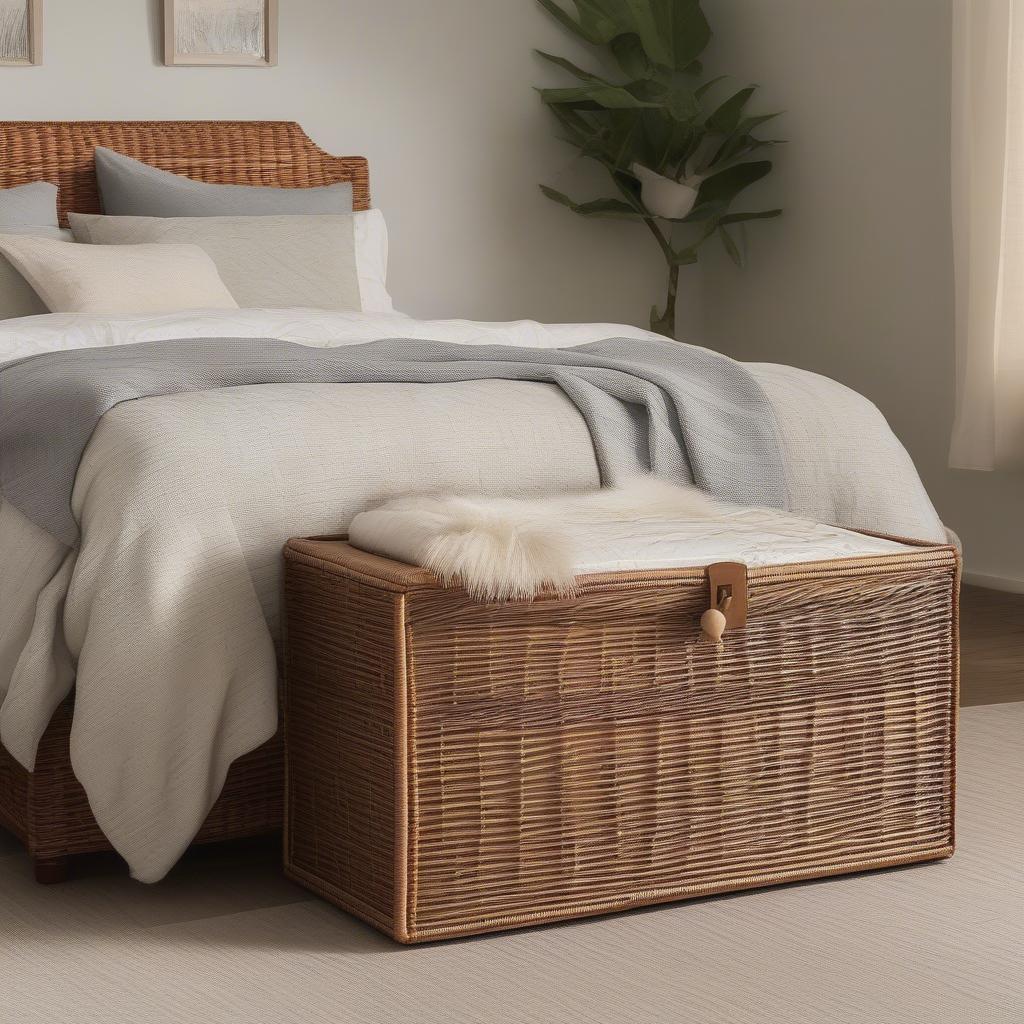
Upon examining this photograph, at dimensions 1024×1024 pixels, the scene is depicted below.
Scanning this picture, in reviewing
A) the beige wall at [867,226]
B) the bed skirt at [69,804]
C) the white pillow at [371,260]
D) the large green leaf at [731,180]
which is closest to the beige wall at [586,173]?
the beige wall at [867,226]

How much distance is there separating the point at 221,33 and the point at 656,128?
4.57ft

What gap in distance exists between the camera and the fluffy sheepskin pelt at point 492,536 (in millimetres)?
1883

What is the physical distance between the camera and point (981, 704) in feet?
10.5

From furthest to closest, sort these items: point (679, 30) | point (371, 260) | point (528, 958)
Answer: point (679, 30) < point (371, 260) < point (528, 958)

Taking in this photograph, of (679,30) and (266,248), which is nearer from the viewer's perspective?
(266,248)

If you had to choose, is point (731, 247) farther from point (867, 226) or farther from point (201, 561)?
point (201, 561)

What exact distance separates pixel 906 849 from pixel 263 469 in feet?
Result: 3.44

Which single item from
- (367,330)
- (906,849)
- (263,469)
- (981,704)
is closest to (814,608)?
(906,849)

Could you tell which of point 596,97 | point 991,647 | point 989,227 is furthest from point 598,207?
point 991,647

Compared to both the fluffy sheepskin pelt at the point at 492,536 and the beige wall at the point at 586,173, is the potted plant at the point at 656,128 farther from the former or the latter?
the fluffy sheepskin pelt at the point at 492,536

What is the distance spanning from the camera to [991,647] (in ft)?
12.1

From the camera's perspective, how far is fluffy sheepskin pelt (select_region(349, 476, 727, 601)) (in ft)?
6.18

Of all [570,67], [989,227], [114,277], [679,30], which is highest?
[679,30]

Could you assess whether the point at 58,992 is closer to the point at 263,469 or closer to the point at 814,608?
the point at 263,469
